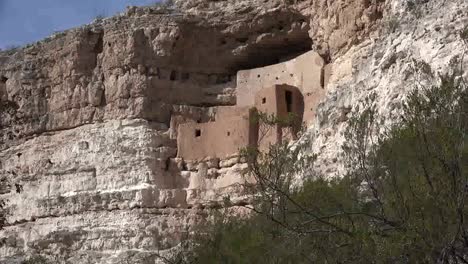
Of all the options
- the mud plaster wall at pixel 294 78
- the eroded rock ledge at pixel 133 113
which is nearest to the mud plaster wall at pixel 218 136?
the eroded rock ledge at pixel 133 113

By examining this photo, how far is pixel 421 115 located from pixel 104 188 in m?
14.7

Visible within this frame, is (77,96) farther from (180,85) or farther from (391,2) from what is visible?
(391,2)

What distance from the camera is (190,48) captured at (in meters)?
25.4

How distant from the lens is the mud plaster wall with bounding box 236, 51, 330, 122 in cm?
2264

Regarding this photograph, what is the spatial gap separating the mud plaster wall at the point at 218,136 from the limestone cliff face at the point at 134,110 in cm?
25

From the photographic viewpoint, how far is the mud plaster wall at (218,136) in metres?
23.0

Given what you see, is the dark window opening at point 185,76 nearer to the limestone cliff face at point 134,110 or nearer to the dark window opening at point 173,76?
the limestone cliff face at point 134,110

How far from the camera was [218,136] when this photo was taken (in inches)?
926

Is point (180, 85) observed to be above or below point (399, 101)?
above

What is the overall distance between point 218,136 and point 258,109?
123 centimetres

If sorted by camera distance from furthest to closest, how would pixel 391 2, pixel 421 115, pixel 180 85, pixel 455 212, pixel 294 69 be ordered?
pixel 180 85 < pixel 294 69 < pixel 391 2 < pixel 421 115 < pixel 455 212

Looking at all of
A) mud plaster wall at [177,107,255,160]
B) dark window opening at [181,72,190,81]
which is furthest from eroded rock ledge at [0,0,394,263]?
mud plaster wall at [177,107,255,160]

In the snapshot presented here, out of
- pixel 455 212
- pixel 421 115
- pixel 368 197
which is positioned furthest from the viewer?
pixel 368 197

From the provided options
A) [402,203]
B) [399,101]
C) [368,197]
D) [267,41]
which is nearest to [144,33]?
[267,41]
